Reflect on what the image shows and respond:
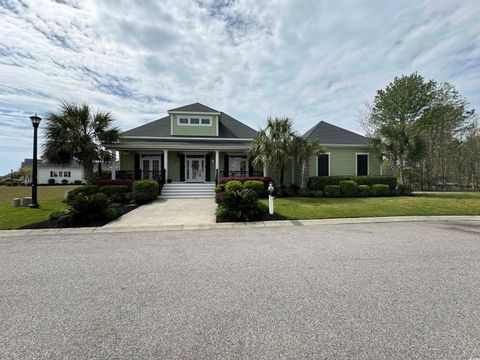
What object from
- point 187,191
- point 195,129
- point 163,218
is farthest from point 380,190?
point 195,129

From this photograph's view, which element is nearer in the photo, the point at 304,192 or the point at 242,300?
the point at 242,300

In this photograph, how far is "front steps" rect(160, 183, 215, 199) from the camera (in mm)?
14867

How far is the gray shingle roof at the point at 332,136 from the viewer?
57.2ft


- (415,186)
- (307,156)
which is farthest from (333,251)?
(415,186)

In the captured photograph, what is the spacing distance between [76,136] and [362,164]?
19.9m

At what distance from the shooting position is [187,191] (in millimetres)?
15531

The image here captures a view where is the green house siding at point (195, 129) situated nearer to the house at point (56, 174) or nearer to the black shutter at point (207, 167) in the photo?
the black shutter at point (207, 167)

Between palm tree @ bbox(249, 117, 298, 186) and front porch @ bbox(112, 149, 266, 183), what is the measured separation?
133 inches

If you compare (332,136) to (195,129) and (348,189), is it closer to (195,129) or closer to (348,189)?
(348,189)

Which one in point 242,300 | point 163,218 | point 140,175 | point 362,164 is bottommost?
point 242,300

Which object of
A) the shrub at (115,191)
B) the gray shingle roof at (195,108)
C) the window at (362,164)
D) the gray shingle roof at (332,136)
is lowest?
the shrub at (115,191)

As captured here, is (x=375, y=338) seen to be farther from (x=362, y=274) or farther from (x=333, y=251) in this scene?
(x=333, y=251)

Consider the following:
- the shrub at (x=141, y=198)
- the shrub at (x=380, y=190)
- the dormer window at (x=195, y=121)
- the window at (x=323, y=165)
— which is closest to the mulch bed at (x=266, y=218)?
the shrub at (x=141, y=198)

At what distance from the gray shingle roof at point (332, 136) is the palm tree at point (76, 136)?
14.4 m
